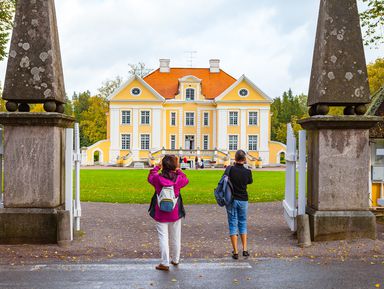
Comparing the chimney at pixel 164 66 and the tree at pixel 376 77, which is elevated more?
the chimney at pixel 164 66

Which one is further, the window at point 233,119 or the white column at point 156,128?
the window at point 233,119

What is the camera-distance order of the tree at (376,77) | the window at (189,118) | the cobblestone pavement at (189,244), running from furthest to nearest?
1. the window at (189,118)
2. the tree at (376,77)
3. the cobblestone pavement at (189,244)

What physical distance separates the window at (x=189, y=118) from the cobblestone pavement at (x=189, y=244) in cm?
4991

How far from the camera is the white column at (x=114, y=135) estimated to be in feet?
195

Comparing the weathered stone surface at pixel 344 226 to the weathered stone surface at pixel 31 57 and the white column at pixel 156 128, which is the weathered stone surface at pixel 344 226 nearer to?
the weathered stone surface at pixel 31 57

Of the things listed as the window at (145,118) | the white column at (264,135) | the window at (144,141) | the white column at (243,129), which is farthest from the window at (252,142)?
the window at (145,118)

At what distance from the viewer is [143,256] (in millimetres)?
7469

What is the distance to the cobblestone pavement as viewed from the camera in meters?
7.43

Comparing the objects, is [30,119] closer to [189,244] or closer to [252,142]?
[189,244]

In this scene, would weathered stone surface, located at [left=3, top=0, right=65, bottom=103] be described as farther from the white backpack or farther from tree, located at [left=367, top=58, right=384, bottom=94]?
tree, located at [left=367, top=58, right=384, bottom=94]

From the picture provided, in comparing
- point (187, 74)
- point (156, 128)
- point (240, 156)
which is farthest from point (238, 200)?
point (187, 74)

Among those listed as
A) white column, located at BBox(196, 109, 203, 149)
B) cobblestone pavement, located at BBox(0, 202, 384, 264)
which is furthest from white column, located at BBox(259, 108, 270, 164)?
cobblestone pavement, located at BBox(0, 202, 384, 264)

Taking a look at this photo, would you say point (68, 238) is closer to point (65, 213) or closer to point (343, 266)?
point (65, 213)

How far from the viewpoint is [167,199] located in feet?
22.0
